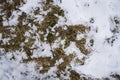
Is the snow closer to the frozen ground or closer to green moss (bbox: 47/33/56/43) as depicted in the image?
the frozen ground

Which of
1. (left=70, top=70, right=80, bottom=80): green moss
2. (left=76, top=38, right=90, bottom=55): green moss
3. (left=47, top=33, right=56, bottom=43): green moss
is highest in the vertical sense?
Answer: (left=47, top=33, right=56, bottom=43): green moss

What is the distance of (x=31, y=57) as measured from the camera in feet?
11.4

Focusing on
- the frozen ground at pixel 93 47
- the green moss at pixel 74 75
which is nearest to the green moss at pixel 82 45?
the frozen ground at pixel 93 47

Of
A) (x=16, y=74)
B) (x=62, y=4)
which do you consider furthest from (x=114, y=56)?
(x=16, y=74)

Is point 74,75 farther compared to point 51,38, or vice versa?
point 51,38

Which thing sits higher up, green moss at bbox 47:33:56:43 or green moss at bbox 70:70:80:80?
green moss at bbox 47:33:56:43

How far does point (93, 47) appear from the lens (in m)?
3.47

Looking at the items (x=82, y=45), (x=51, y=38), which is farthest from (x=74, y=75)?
(x=51, y=38)

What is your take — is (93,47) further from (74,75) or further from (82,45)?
(74,75)

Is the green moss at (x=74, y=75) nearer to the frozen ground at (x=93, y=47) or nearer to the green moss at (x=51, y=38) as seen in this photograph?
the frozen ground at (x=93, y=47)

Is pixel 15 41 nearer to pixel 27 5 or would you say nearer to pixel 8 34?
pixel 8 34

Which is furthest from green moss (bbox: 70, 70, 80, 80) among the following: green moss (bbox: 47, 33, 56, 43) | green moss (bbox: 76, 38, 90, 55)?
green moss (bbox: 47, 33, 56, 43)

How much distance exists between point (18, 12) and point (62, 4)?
2.22 feet

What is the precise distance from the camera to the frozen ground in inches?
134
